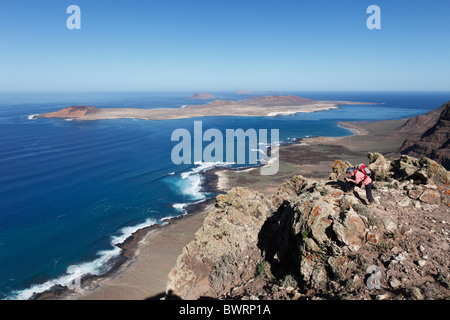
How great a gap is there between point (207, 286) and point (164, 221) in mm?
22632

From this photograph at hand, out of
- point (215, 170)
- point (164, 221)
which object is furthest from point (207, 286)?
point (215, 170)

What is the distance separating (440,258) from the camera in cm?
808

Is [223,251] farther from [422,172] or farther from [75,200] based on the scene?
[75,200]

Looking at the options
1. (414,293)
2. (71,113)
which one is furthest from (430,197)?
(71,113)

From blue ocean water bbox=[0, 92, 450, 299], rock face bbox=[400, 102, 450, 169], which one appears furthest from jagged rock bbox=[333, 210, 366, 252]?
rock face bbox=[400, 102, 450, 169]

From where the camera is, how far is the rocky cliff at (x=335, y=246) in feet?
25.9

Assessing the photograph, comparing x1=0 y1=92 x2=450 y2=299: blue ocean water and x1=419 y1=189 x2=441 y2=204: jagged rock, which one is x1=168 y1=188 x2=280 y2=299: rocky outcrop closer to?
x1=419 y1=189 x2=441 y2=204: jagged rock

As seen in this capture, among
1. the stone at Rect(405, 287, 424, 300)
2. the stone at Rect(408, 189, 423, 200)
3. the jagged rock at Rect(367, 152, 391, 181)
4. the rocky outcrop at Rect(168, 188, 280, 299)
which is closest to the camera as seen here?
the stone at Rect(405, 287, 424, 300)

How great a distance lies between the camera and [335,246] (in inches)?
344

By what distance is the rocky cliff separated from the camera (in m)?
7.91

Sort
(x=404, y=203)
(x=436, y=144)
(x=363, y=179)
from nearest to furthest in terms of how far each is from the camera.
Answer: (x=404, y=203) < (x=363, y=179) < (x=436, y=144)

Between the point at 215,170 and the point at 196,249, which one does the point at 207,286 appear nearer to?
the point at 196,249

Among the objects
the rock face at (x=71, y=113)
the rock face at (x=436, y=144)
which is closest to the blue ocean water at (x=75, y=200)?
the rock face at (x=436, y=144)

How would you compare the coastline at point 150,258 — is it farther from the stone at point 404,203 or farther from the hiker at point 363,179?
the stone at point 404,203
